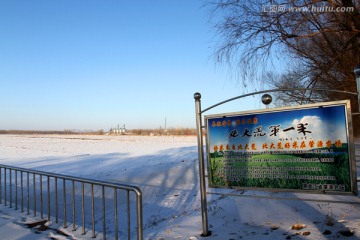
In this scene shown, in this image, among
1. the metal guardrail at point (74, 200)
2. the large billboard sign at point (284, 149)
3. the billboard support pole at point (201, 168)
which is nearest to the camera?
the large billboard sign at point (284, 149)

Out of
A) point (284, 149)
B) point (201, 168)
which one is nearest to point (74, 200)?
point (201, 168)

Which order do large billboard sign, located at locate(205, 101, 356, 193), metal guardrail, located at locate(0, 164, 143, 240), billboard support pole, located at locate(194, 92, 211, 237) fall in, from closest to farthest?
large billboard sign, located at locate(205, 101, 356, 193)
metal guardrail, located at locate(0, 164, 143, 240)
billboard support pole, located at locate(194, 92, 211, 237)

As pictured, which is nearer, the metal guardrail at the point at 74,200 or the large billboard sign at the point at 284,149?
the large billboard sign at the point at 284,149

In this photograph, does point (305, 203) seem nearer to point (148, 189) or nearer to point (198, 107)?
point (198, 107)

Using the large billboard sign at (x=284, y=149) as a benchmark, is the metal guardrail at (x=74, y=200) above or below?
below

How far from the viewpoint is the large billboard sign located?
3.77 metres

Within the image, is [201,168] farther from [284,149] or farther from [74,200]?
[74,200]

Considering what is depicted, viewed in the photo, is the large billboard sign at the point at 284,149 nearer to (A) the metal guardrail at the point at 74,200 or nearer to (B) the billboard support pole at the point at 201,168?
(B) the billboard support pole at the point at 201,168

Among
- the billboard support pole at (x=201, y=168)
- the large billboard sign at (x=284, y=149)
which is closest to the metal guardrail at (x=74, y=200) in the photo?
the billboard support pole at (x=201, y=168)

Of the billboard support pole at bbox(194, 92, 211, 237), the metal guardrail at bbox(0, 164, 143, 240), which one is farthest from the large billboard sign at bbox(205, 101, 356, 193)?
the metal guardrail at bbox(0, 164, 143, 240)

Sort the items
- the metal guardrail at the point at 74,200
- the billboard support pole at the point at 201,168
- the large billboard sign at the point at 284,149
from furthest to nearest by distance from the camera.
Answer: the billboard support pole at the point at 201,168 < the metal guardrail at the point at 74,200 < the large billboard sign at the point at 284,149

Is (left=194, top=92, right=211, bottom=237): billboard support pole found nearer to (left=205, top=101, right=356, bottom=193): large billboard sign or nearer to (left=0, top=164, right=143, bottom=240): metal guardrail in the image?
(left=205, top=101, right=356, bottom=193): large billboard sign

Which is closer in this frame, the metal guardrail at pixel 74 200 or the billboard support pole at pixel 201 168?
the metal guardrail at pixel 74 200

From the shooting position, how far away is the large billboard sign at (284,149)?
3773 millimetres
